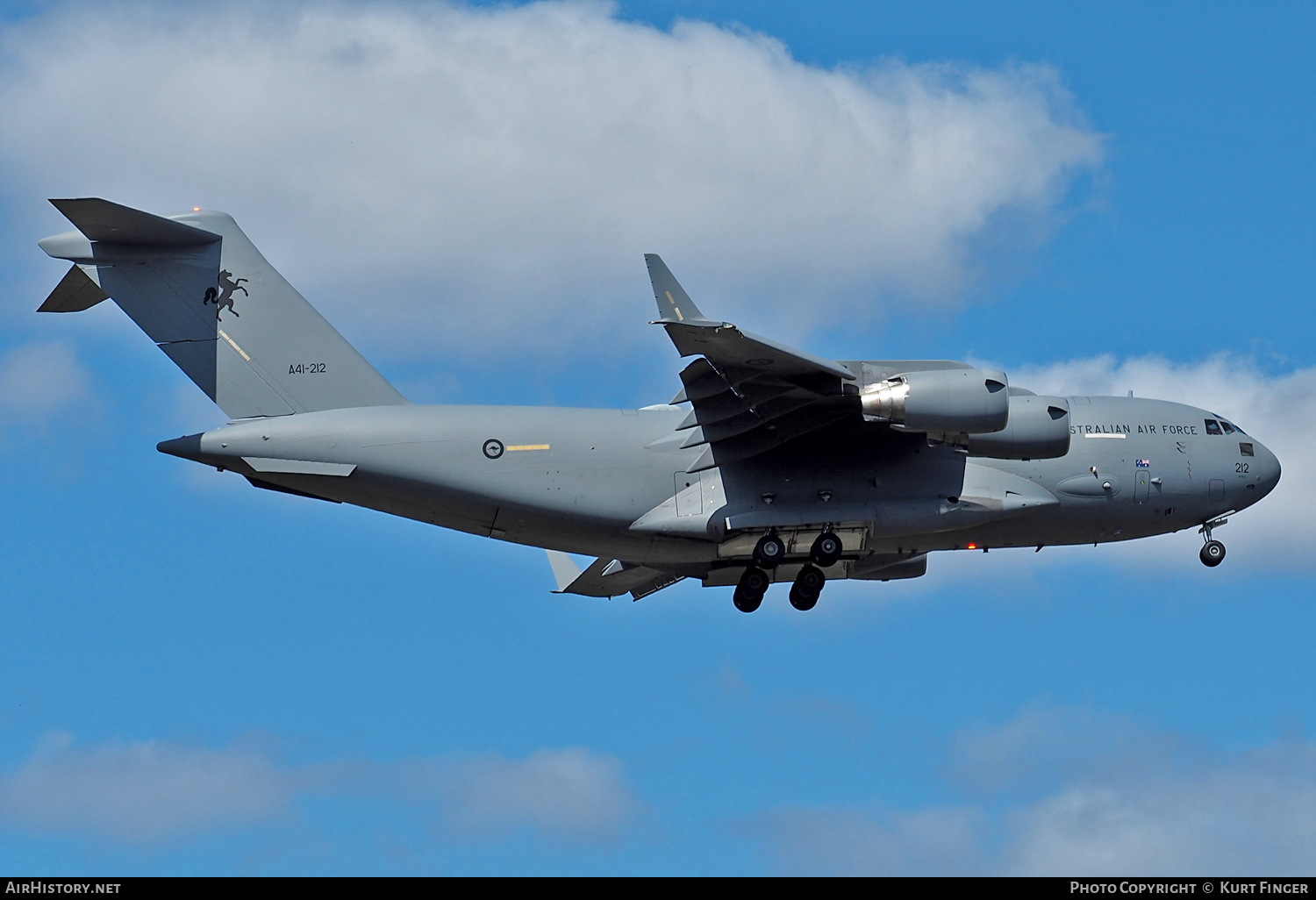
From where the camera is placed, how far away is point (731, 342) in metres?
17.9

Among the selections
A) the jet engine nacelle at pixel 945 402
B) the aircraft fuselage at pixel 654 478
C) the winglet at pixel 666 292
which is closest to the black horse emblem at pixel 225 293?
the aircraft fuselage at pixel 654 478

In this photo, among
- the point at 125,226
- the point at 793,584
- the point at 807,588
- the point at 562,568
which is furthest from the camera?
the point at 562,568

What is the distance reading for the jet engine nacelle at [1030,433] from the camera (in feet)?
61.9

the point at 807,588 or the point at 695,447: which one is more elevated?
the point at 695,447

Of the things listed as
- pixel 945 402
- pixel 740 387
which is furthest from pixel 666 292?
pixel 945 402

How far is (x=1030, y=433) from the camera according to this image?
18.9 metres

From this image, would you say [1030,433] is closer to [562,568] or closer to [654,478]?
[654,478]

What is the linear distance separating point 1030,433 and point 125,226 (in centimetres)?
1069

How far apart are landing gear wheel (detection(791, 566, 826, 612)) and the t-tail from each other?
532 cm

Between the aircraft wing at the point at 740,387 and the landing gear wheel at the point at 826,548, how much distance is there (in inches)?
50.9

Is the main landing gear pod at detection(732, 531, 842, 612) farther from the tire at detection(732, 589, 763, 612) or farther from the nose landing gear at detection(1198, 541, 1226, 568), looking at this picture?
the nose landing gear at detection(1198, 541, 1226, 568)
